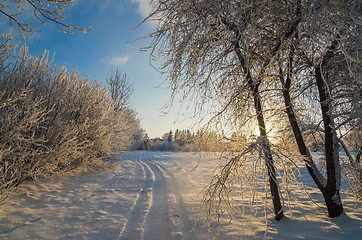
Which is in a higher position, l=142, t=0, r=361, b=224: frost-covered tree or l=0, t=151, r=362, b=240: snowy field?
l=142, t=0, r=361, b=224: frost-covered tree

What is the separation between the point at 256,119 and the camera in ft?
11.4

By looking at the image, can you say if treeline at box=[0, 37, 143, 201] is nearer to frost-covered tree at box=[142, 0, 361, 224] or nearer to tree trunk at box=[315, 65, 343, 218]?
frost-covered tree at box=[142, 0, 361, 224]

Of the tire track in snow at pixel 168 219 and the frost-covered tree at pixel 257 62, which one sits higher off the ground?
the frost-covered tree at pixel 257 62

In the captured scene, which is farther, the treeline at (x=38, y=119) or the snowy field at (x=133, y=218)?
the treeline at (x=38, y=119)

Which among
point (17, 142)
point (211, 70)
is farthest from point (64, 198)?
point (211, 70)

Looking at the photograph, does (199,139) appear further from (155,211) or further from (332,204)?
(332,204)

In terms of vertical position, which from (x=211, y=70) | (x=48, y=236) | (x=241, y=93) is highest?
(x=211, y=70)

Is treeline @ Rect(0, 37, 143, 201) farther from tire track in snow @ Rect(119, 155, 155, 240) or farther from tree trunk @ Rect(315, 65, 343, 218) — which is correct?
tree trunk @ Rect(315, 65, 343, 218)

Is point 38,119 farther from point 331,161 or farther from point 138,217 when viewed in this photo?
point 331,161

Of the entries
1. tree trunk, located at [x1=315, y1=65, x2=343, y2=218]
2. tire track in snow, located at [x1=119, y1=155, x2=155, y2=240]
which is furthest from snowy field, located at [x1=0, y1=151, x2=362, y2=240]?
tree trunk, located at [x1=315, y1=65, x2=343, y2=218]

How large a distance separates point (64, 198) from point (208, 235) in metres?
4.07

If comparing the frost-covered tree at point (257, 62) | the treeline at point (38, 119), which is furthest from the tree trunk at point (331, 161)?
the treeline at point (38, 119)

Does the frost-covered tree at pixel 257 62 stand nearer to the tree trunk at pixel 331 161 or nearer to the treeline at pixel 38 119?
the tree trunk at pixel 331 161

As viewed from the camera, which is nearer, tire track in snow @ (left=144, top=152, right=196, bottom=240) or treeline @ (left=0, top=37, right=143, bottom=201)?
tire track in snow @ (left=144, top=152, right=196, bottom=240)
